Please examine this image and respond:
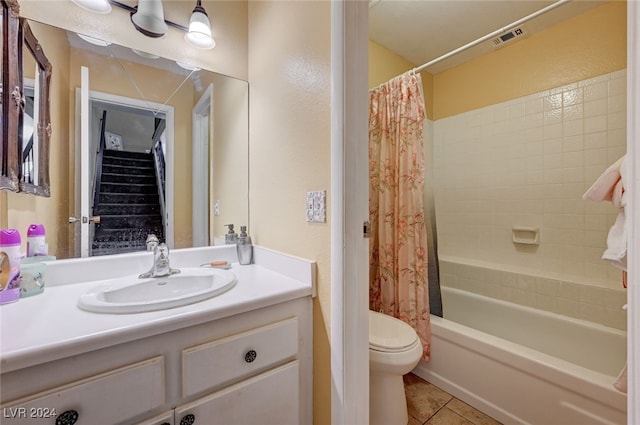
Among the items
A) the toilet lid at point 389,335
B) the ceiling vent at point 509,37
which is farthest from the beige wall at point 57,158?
the ceiling vent at point 509,37

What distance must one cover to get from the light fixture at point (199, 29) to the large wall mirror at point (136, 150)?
0.13m

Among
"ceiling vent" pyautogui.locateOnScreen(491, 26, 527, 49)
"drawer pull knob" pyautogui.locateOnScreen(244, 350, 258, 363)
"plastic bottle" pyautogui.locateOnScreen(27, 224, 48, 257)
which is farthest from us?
"ceiling vent" pyautogui.locateOnScreen(491, 26, 527, 49)

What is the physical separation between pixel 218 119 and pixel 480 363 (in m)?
1.95

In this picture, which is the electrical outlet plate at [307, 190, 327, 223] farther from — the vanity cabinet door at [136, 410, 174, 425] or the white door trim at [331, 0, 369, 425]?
the vanity cabinet door at [136, 410, 174, 425]

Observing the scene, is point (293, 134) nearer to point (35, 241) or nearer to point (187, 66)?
point (187, 66)

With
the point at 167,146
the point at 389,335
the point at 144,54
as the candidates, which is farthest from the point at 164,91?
the point at 389,335

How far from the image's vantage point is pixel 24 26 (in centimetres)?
94

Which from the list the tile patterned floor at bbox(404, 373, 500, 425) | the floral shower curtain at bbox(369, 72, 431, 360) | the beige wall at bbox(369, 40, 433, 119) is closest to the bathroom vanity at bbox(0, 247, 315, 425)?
the tile patterned floor at bbox(404, 373, 500, 425)

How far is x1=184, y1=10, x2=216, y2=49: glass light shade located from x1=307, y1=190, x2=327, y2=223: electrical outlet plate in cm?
98

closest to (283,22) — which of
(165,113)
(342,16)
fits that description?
(342,16)

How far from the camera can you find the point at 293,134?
1.13 metres

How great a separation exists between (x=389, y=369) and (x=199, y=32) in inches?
71.4

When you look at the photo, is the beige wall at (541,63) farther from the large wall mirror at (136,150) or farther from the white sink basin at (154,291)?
the white sink basin at (154,291)

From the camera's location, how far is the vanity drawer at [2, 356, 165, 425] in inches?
22.0
